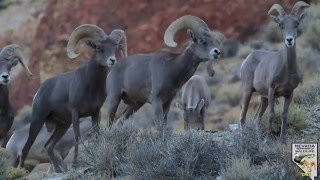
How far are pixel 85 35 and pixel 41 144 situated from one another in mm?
4122

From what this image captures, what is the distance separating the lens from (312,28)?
1220 inches

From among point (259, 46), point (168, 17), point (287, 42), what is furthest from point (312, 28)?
point (287, 42)

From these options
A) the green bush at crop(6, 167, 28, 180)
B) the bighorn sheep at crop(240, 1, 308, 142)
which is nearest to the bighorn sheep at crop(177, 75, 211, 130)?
the bighorn sheep at crop(240, 1, 308, 142)

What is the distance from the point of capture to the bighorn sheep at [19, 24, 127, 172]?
15719mm

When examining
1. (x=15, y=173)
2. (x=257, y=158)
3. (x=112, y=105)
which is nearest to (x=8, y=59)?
(x=112, y=105)

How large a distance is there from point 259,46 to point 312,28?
274 cm

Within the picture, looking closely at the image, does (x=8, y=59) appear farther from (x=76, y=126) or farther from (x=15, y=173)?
(x=15, y=173)

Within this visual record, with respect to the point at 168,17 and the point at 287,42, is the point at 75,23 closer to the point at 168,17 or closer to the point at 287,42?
the point at 168,17

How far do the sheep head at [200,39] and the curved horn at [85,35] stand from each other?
1205mm

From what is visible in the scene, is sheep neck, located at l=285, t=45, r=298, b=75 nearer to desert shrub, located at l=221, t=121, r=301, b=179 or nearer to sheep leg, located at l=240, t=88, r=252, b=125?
desert shrub, located at l=221, t=121, r=301, b=179

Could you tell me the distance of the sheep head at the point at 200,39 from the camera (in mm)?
15969

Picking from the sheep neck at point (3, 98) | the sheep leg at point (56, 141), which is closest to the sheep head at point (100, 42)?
the sheep neck at point (3, 98)
